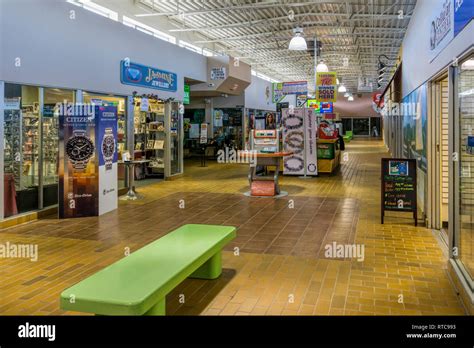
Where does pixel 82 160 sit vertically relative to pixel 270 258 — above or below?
above

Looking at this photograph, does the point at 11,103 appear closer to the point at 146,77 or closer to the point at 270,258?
the point at 146,77

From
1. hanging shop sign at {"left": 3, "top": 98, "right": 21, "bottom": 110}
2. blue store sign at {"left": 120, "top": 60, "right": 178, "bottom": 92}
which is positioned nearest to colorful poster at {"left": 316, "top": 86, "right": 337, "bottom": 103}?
blue store sign at {"left": 120, "top": 60, "right": 178, "bottom": 92}

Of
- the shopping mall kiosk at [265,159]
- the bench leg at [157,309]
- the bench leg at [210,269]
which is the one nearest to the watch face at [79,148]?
the shopping mall kiosk at [265,159]

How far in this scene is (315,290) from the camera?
3.85 metres

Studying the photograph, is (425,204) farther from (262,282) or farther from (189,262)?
(189,262)

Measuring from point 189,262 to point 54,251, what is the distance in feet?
8.36

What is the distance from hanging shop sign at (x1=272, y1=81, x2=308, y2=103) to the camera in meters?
18.6

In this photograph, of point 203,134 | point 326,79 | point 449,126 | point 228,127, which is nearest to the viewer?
point 449,126

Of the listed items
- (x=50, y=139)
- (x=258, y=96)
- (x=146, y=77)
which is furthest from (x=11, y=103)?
(x=258, y=96)

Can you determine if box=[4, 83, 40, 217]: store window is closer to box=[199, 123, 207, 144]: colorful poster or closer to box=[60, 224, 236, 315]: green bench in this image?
box=[60, 224, 236, 315]: green bench

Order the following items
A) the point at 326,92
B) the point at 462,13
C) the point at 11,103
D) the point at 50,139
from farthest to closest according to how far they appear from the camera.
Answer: the point at 326,92 < the point at 50,139 < the point at 11,103 < the point at 462,13

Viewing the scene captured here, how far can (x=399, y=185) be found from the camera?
6.39 meters

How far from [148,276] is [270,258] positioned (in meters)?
2.05
